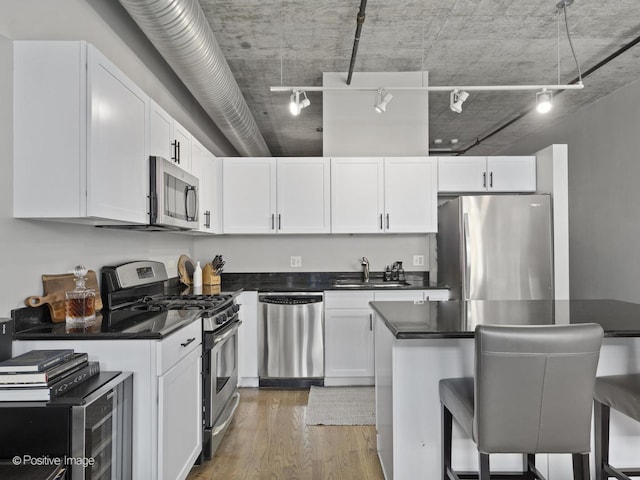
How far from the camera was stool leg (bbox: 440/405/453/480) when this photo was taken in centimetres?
169

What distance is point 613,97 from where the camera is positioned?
4.23 meters

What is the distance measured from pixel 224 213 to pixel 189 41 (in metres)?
1.73

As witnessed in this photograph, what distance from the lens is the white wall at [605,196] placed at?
12.8ft

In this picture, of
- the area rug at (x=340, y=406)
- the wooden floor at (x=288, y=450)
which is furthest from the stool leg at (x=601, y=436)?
the area rug at (x=340, y=406)

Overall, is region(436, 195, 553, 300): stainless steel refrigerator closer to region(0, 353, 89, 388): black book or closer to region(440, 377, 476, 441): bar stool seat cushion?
region(440, 377, 476, 441): bar stool seat cushion

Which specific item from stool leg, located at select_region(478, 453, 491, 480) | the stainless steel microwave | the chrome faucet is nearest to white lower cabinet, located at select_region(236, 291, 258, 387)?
the stainless steel microwave

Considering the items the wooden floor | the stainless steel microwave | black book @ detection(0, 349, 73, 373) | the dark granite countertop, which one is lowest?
the wooden floor

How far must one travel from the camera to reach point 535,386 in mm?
1350

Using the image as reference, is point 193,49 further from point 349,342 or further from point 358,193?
point 349,342

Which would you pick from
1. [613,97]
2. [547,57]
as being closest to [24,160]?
[547,57]

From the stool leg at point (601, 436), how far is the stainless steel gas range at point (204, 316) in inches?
77.3

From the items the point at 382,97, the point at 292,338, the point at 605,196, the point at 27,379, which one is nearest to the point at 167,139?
the point at 382,97

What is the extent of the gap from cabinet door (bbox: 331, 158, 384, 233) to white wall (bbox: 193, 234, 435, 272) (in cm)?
46

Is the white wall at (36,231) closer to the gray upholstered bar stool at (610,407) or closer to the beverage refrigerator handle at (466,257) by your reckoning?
the gray upholstered bar stool at (610,407)
